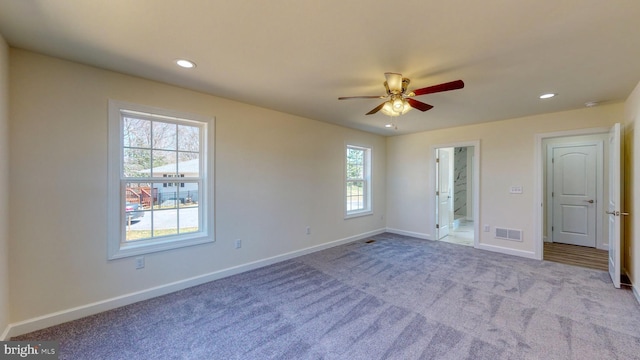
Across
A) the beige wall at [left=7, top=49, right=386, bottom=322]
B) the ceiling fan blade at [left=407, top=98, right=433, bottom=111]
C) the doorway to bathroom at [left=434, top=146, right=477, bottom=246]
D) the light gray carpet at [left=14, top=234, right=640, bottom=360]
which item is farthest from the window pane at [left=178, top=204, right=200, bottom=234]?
the doorway to bathroom at [left=434, top=146, right=477, bottom=246]

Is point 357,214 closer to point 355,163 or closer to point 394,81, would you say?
point 355,163

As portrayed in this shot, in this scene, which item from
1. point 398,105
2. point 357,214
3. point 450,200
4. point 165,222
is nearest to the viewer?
point 398,105

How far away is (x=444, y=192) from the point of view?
5.62m

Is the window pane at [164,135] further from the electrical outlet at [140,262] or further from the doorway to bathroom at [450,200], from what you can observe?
the doorway to bathroom at [450,200]

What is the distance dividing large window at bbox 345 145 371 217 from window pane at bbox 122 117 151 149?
3511 mm

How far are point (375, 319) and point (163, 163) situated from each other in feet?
9.42

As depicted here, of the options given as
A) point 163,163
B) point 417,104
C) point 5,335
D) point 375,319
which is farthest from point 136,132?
point 375,319

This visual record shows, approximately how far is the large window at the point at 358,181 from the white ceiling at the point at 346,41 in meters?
2.61

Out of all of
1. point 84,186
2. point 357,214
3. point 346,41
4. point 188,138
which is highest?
point 346,41

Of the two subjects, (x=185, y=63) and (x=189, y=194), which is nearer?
(x=185, y=63)

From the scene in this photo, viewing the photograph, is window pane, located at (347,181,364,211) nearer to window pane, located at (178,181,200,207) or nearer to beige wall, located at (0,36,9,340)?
window pane, located at (178,181,200,207)

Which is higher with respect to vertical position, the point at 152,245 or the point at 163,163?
the point at 163,163

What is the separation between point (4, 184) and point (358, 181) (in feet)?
16.2

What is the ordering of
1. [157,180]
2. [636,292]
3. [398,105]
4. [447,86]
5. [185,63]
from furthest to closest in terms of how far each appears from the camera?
1. [157,180]
2. [636,292]
3. [398,105]
4. [185,63]
5. [447,86]
